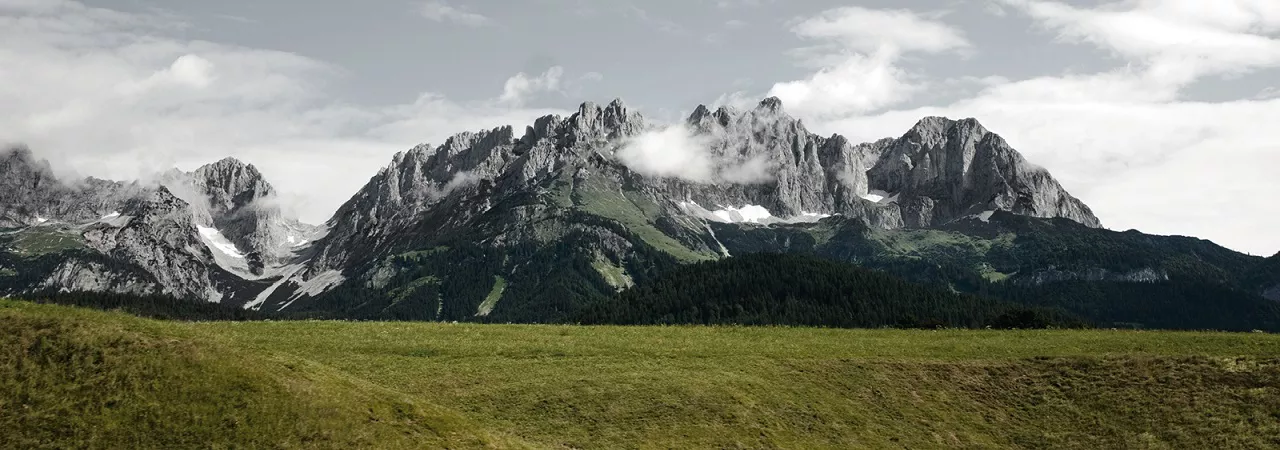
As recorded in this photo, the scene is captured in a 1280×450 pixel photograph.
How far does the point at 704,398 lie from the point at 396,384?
15648 mm

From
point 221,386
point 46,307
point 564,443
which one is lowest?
point 564,443

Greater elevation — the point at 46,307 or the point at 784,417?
the point at 46,307

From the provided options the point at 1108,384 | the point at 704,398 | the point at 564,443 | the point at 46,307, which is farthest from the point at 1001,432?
the point at 46,307

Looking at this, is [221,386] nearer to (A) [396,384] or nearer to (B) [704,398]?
(A) [396,384]

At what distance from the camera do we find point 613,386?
1811 inches

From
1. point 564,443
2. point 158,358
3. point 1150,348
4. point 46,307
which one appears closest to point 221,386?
point 158,358

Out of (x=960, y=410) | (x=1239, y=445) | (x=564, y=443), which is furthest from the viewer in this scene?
(x=960, y=410)

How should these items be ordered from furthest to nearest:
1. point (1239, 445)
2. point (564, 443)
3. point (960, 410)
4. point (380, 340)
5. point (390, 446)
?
point (380, 340)
point (960, 410)
point (1239, 445)
point (564, 443)
point (390, 446)

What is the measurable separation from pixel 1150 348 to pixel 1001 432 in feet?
58.3

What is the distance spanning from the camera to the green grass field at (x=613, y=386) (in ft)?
113

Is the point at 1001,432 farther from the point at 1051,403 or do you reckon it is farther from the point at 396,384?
the point at 396,384

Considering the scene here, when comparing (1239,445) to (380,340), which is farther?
(380,340)

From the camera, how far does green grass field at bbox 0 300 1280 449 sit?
34.3m

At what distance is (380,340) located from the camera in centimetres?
5419
